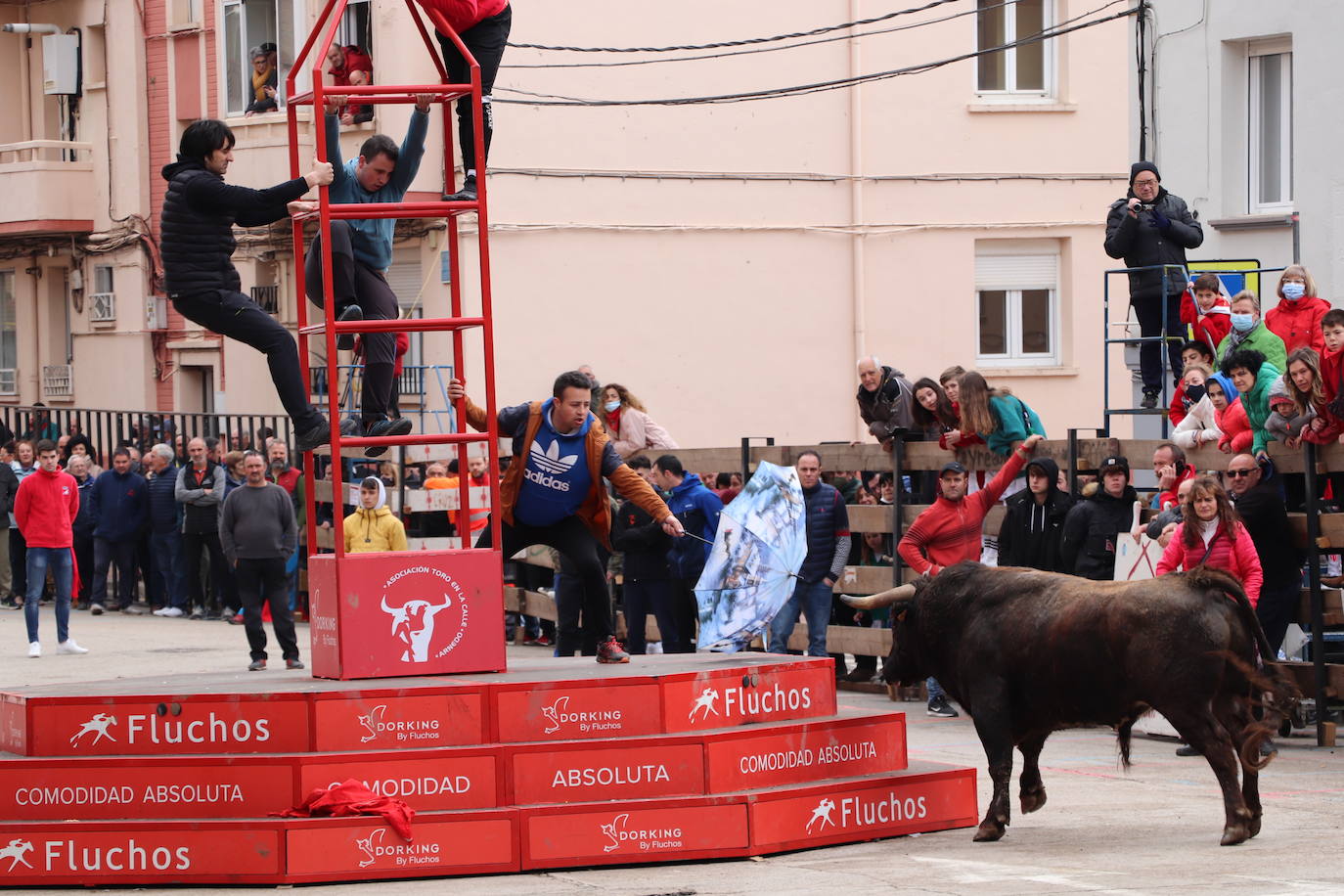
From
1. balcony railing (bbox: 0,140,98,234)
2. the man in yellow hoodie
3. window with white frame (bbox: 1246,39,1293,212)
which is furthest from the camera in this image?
balcony railing (bbox: 0,140,98,234)

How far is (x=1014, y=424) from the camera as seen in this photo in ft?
48.4

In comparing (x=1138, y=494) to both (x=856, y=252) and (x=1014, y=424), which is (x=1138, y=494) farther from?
(x=856, y=252)

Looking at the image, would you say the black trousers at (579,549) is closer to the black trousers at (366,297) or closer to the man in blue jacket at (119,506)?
the black trousers at (366,297)

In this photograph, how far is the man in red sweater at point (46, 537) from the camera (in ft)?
61.9

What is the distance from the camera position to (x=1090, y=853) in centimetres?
920

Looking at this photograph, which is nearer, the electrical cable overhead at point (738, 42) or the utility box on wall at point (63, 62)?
the electrical cable overhead at point (738, 42)

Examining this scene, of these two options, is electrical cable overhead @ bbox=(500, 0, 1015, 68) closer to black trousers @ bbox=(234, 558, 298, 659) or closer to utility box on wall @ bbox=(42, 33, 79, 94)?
utility box on wall @ bbox=(42, 33, 79, 94)

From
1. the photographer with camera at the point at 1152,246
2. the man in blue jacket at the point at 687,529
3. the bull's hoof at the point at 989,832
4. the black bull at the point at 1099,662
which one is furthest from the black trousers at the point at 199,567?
the bull's hoof at the point at 989,832

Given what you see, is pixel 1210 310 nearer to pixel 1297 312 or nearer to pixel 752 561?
pixel 1297 312

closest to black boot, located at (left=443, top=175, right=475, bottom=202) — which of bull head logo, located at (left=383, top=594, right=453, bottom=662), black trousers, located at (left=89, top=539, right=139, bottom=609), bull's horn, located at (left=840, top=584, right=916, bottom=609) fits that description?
bull head logo, located at (left=383, top=594, right=453, bottom=662)

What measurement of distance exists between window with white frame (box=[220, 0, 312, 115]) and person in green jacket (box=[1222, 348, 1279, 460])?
18016 millimetres

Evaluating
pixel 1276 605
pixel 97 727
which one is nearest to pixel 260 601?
pixel 97 727

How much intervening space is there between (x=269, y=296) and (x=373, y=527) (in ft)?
47.1

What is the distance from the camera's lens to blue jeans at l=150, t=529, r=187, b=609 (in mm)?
23016
